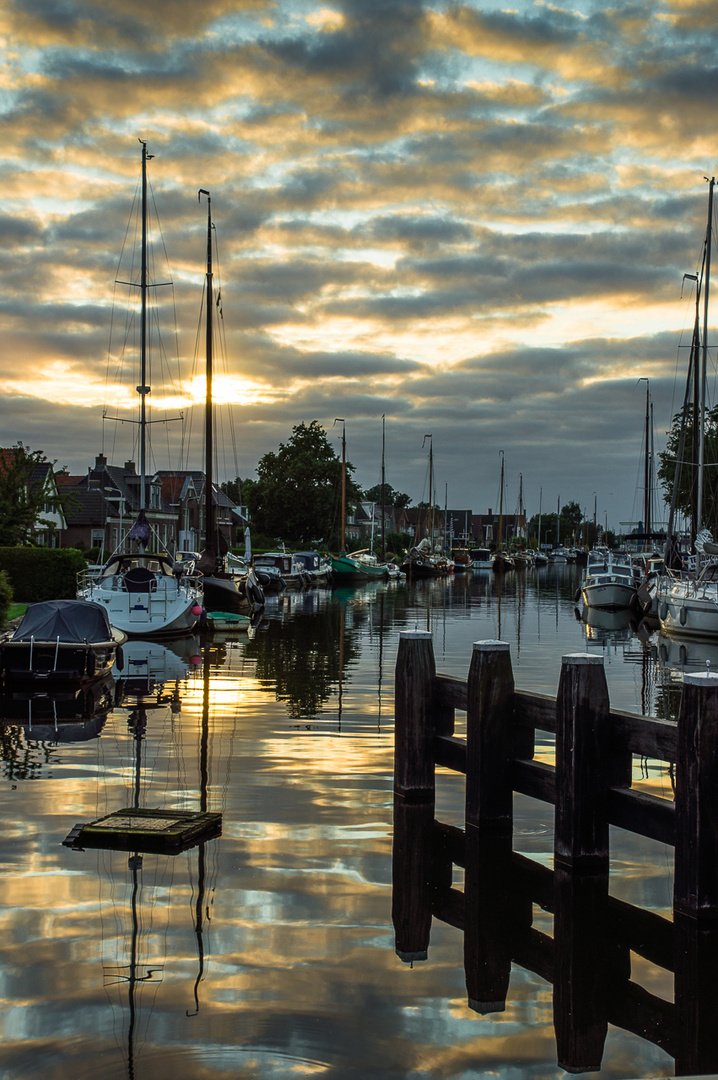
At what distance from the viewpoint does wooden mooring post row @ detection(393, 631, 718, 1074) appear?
7051 millimetres

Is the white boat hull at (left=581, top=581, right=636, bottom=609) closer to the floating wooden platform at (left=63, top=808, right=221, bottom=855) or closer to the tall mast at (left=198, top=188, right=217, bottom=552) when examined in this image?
the tall mast at (left=198, top=188, right=217, bottom=552)

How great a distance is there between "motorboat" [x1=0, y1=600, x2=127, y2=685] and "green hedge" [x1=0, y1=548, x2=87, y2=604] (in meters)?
19.8

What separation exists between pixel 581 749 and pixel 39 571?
1421 inches

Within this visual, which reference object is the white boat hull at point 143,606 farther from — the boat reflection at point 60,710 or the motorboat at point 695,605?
the motorboat at point 695,605

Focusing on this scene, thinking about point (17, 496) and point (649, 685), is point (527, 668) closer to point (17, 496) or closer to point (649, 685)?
point (649, 685)

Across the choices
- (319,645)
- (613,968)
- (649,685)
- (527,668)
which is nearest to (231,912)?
(613,968)

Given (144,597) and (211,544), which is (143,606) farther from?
(211,544)

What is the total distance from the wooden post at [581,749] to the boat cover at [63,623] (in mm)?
14256

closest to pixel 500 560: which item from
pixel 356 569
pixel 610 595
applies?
pixel 356 569

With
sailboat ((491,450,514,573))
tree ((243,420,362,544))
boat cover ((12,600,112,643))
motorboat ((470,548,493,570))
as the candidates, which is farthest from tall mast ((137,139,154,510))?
motorboat ((470,548,493,570))

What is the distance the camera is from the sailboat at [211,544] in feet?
130

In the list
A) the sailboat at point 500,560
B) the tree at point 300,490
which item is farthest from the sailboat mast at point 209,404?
the sailboat at point 500,560

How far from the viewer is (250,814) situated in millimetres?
11422

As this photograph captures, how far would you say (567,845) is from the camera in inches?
358
